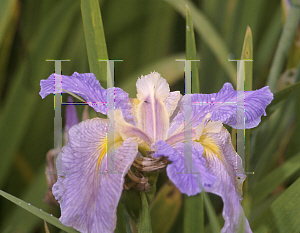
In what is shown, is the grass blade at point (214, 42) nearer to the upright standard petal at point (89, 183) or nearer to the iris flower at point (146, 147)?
the iris flower at point (146, 147)

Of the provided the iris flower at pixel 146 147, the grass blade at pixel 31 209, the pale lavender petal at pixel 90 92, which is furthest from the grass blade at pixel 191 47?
the grass blade at pixel 31 209

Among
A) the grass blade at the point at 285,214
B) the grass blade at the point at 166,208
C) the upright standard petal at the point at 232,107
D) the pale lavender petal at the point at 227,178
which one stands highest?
the upright standard petal at the point at 232,107

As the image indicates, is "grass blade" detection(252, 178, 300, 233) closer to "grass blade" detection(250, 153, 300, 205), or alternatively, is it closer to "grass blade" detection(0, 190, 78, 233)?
"grass blade" detection(250, 153, 300, 205)

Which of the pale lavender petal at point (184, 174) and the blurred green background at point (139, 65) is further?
the blurred green background at point (139, 65)

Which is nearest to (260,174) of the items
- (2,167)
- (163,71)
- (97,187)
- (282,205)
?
(282,205)

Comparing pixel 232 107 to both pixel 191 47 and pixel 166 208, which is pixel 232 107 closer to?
pixel 191 47

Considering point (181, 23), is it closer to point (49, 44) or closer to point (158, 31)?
point (158, 31)

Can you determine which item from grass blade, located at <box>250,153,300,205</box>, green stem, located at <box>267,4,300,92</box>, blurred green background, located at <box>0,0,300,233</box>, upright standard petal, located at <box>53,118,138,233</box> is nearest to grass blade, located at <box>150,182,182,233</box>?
blurred green background, located at <box>0,0,300,233</box>

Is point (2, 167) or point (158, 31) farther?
point (158, 31)
